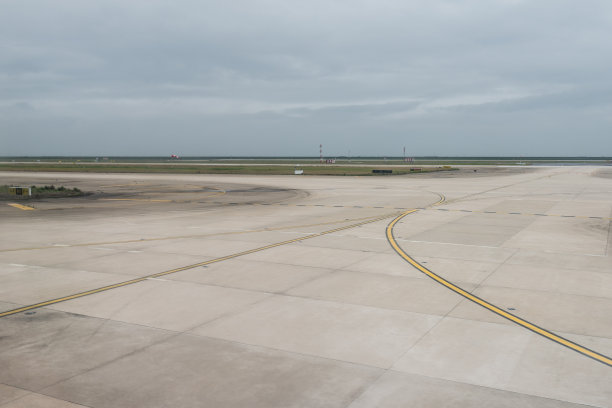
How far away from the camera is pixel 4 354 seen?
827 cm

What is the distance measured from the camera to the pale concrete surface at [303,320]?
7090 mm

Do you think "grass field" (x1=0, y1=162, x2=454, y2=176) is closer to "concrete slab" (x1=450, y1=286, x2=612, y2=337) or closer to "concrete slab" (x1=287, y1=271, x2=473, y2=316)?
"concrete slab" (x1=287, y1=271, x2=473, y2=316)

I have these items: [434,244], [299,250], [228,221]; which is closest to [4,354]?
[299,250]

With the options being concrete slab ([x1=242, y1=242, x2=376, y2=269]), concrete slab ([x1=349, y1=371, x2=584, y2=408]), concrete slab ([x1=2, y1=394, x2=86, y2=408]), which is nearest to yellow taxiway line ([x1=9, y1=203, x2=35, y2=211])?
concrete slab ([x1=242, y1=242, x2=376, y2=269])

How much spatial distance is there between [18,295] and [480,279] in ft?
39.4

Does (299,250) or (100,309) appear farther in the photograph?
(299,250)

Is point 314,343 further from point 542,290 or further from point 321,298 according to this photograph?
point 542,290

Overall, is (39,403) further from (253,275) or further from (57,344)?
(253,275)

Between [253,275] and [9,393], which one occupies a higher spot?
[253,275]

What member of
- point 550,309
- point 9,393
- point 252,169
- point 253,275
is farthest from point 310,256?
point 252,169

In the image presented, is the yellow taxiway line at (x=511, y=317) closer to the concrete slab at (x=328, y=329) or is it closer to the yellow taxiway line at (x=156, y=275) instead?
the concrete slab at (x=328, y=329)

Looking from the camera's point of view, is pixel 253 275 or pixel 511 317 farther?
pixel 253 275

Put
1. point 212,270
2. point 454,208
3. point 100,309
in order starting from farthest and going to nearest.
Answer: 1. point 454,208
2. point 212,270
3. point 100,309

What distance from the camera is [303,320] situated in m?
10.0
